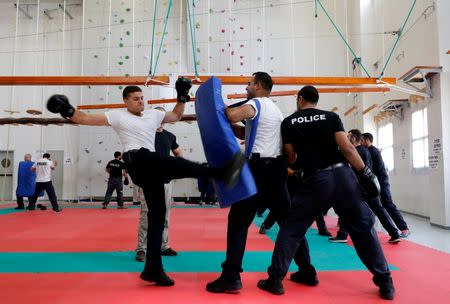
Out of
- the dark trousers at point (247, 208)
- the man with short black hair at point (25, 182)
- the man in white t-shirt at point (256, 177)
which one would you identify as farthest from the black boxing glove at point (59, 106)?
the man with short black hair at point (25, 182)

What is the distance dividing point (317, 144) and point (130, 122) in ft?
4.93

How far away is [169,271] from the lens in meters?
3.26

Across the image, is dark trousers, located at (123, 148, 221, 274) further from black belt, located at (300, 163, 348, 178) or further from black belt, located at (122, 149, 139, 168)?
black belt, located at (300, 163, 348, 178)

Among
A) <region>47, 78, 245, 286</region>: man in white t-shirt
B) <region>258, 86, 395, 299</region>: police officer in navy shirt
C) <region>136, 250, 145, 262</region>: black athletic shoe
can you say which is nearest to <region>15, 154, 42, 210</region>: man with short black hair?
<region>136, 250, 145, 262</region>: black athletic shoe

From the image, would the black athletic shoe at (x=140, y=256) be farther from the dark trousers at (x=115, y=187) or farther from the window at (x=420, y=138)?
the window at (x=420, y=138)

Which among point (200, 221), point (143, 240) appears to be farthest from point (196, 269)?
point (200, 221)

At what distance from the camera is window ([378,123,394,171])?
9375mm

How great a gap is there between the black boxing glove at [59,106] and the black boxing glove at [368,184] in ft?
7.33

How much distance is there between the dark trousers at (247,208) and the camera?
268 cm

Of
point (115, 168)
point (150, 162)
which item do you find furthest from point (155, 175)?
point (115, 168)

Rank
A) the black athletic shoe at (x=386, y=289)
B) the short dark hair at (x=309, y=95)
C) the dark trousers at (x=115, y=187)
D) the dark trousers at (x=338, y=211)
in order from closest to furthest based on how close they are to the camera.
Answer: the black athletic shoe at (x=386, y=289) < the dark trousers at (x=338, y=211) < the short dark hair at (x=309, y=95) < the dark trousers at (x=115, y=187)

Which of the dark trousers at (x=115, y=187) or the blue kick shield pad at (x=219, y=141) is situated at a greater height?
the blue kick shield pad at (x=219, y=141)

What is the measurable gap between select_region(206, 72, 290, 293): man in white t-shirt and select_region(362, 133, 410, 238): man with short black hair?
2.79 m

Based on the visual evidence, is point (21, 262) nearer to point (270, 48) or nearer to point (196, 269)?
point (196, 269)
